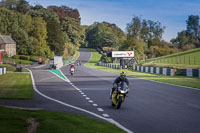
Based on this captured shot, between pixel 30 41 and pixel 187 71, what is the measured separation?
259 ft

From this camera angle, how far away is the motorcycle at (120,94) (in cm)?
1448

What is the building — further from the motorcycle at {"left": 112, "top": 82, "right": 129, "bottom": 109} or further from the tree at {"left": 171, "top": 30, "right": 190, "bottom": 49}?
the motorcycle at {"left": 112, "top": 82, "right": 129, "bottom": 109}

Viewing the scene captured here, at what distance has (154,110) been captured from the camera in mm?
14016

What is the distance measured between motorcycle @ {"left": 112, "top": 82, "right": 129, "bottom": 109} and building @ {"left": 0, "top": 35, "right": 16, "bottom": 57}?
101 metres

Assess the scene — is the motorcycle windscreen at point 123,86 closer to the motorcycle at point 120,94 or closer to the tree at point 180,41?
the motorcycle at point 120,94

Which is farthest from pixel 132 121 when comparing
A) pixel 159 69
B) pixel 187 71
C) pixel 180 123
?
pixel 159 69

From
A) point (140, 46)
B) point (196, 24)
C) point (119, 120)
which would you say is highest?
point (196, 24)

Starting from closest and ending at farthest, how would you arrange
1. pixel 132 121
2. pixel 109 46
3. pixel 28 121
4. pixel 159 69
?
1. pixel 28 121
2. pixel 132 121
3. pixel 159 69
4. pixel 109 46

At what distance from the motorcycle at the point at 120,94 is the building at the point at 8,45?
101 m

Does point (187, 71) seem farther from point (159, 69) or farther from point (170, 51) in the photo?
point (170, 51)

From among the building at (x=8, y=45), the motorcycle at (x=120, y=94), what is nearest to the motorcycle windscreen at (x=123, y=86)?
the motorcycle at (x=120, y=94)

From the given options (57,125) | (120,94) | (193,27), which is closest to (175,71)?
(120,94)

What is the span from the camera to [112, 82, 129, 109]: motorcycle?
1448 cm

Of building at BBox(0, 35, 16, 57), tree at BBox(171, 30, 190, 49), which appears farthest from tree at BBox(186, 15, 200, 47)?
building at BBox(0, 35, 16, 57)
